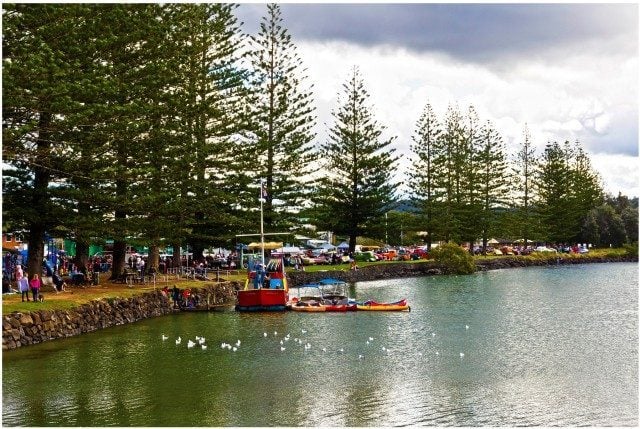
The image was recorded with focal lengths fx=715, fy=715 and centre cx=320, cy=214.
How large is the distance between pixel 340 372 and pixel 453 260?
35909 millimetres

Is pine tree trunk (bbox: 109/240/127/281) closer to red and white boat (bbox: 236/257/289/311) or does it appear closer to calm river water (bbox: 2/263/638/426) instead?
calm river water (bbox: 2/263/638/426)

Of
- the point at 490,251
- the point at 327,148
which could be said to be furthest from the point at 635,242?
the point at 327,148

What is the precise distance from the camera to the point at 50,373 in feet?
48.1

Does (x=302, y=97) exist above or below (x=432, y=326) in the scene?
above

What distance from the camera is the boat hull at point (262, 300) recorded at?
26.0 m

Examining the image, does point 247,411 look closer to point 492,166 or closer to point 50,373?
point 50,373

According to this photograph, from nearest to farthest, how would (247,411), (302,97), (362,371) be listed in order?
(247,411)
(362,371)
(302,97)

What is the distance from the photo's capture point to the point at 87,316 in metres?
20.8

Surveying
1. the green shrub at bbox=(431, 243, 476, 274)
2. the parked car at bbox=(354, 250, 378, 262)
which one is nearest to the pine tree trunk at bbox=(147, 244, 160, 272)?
the parked car at bbox=(354, 250, 378, 262)

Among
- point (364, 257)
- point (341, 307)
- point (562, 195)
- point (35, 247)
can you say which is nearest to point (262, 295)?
point (341, 307)

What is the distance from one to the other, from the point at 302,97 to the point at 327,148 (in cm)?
870

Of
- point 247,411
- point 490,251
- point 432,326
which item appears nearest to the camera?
point 247,411

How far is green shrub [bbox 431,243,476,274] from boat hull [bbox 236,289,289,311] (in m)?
25.7

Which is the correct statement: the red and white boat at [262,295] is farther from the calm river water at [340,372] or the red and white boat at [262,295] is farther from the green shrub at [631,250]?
the green shrub at [631,250]
